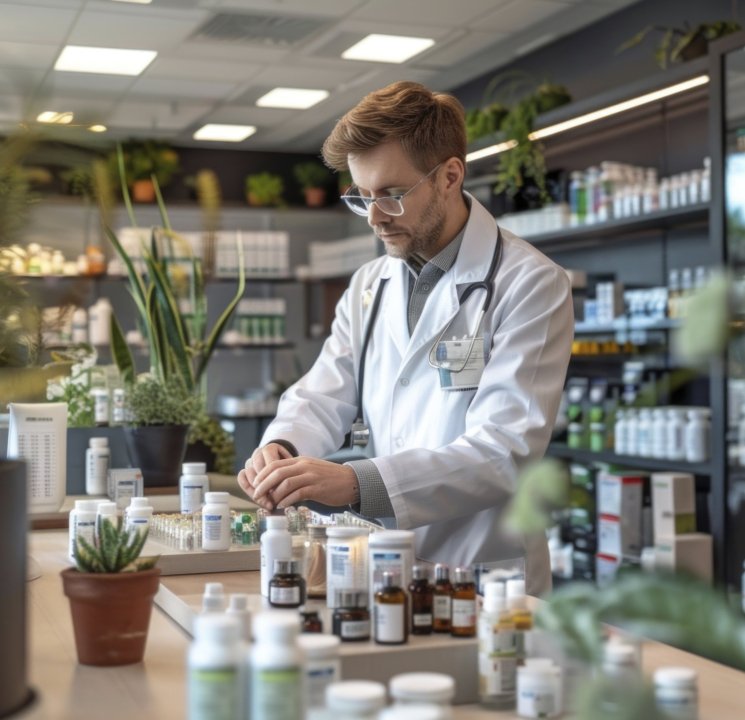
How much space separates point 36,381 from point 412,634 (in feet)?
2.00

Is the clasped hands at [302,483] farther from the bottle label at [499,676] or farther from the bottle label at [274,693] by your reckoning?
the bottle label at [274,693]

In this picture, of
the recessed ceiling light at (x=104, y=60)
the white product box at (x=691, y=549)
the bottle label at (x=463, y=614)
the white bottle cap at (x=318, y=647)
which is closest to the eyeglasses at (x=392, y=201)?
the bottle label at (x=463, y=614)

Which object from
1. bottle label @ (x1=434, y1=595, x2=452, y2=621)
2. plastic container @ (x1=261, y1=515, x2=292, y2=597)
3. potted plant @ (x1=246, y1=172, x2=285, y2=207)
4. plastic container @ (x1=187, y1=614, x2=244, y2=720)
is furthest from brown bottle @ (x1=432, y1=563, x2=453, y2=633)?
potted plant @ (x1=246, y1=172, x2=285, y2=207)

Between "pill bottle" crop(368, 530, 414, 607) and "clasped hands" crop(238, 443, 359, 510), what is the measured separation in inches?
24.5

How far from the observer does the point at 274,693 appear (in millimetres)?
864

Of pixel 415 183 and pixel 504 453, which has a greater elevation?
pixel 415 183

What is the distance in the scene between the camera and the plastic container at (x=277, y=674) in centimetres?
86

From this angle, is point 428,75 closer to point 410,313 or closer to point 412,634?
point 410,313

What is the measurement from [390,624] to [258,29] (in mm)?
5267

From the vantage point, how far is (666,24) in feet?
18.0

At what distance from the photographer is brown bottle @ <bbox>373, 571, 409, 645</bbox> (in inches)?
49.6

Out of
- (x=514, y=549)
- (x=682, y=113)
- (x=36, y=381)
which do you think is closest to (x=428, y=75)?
(x=682, y=113)

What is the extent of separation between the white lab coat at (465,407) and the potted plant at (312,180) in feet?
22.9

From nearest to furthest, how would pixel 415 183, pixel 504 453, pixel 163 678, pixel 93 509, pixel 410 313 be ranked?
pixel 163 678
pixel 93 509
pixel 504 453
pixel 415 183
pixel 410 313
